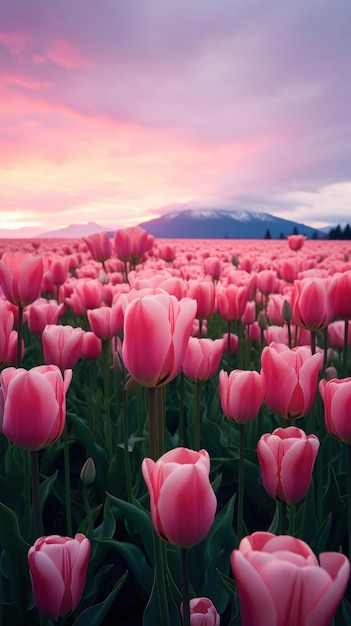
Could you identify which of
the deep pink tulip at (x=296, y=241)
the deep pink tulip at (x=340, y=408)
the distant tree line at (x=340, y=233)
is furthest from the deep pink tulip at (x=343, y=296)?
the distant tree line at (x=340, y=233)

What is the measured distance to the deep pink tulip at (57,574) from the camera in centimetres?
111

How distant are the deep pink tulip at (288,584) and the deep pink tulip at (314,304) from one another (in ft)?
4.85

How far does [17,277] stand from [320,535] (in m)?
1.72

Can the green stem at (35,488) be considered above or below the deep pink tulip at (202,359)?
below

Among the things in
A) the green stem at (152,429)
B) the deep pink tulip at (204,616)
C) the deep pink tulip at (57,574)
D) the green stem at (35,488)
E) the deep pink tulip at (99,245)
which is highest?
the deep pink tulip at (99,245)

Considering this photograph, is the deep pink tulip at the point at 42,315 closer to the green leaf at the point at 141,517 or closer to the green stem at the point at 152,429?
the green leaf at the point at 141,517

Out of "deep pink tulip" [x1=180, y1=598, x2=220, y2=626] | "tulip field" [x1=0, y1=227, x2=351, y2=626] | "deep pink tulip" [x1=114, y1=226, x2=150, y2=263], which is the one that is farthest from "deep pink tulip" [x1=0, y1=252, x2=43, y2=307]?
"deep pink tulip" [x1=114, y1=226, x2=150, y2=263]

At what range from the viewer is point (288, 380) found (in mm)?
1475

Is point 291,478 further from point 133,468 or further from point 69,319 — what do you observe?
point 69,319

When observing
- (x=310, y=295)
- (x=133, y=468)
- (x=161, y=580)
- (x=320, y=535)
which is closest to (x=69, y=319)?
(x=133, y=468)

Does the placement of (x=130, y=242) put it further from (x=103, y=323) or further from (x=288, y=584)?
(x=288, y=584)

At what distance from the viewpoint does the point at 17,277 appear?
226cm

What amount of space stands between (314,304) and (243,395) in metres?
0.69

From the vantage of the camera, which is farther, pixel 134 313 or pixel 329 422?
pixel 329 422
